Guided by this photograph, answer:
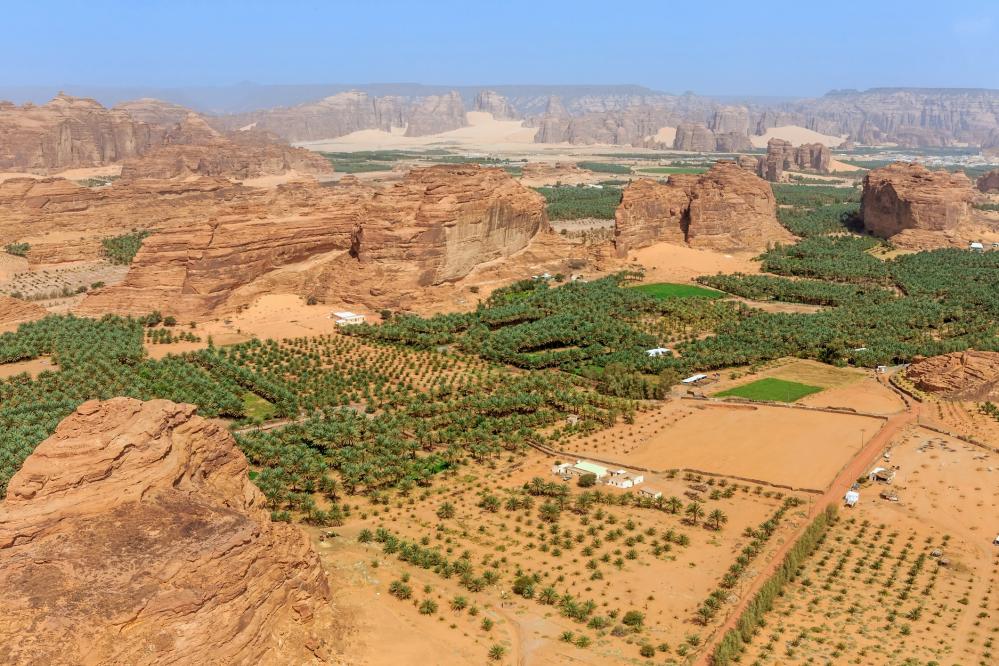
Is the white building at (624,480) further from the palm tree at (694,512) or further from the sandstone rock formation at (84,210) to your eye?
the sandstone rock formation at (84,210)

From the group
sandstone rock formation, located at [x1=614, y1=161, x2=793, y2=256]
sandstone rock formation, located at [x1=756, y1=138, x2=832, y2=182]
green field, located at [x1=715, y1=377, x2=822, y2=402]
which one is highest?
sandstone rock formation, located at [x1=756, y1=138, x2=832, y2=182]

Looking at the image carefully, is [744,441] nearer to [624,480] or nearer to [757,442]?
[757,442]

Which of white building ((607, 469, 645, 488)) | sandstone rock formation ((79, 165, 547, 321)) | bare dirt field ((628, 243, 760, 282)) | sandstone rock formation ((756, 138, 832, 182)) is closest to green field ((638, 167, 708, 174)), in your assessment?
sandstone rock formation ((756, 138, 832, 182))

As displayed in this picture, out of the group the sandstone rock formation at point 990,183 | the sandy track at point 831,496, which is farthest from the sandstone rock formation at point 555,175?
the sandy track at point 831,496

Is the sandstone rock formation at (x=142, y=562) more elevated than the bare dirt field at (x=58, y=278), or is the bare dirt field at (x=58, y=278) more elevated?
the sandstone rock formation at (x=142, y=562)

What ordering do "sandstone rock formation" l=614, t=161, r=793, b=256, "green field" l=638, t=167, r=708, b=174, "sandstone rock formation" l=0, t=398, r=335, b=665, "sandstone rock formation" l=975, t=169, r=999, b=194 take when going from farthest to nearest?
"green field" l=638, t=167, r=708, b=174 < "sandstone rock formation" l=975, t=169, r=999, b=194 < "sandstone rock formation" l=614, t=161, r=793, b=256 < "sandstone rock formation" l=0, t=398, r=335, b=665

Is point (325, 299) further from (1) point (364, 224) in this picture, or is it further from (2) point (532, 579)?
(2) point (532, 579)

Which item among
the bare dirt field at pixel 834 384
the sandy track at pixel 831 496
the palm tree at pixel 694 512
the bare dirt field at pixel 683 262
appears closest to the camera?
the sandy track at pixel 831 496

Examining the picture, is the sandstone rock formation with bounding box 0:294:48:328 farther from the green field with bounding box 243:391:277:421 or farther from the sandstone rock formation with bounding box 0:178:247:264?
the sandstone rock formation with bounding box 0:178:247:264
